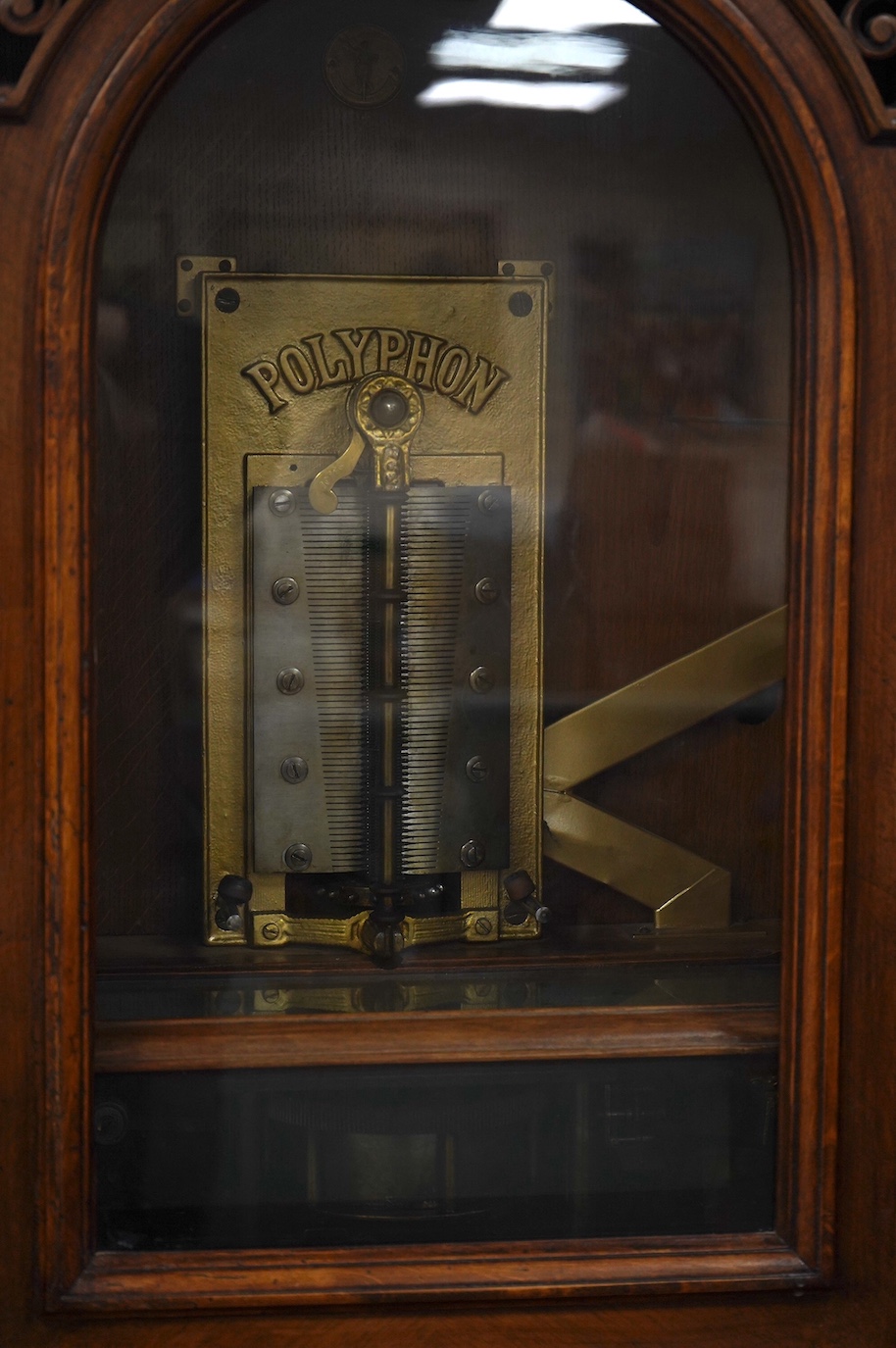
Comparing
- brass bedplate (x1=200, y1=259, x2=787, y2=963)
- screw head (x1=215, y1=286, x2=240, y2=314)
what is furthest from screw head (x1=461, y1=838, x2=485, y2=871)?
screw head (x1=215, y1=286, x2=240, y2=314)

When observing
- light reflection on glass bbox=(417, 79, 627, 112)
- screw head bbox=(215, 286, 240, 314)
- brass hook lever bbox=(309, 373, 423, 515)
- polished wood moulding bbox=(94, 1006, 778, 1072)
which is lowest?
polished wood moulding bbox=(94, 1006, 778, 1072)

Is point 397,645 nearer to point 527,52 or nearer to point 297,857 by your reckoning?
point 297,857

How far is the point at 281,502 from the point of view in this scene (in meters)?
0.92

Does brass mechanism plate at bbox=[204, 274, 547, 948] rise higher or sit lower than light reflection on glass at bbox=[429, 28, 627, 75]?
lower

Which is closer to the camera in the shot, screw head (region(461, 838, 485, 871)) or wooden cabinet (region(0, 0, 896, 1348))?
wooden cabinet (region(0, 0, 896, 1348))

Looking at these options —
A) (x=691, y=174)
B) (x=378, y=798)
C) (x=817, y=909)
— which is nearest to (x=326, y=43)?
(x=691, y=174)

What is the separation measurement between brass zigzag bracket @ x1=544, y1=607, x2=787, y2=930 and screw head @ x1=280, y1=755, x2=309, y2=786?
0.18 metres

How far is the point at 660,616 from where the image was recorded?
95cm

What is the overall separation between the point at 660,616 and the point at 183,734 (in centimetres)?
35

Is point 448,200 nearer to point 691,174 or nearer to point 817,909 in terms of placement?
point 691,174

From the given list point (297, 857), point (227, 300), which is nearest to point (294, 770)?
point (297, 857)

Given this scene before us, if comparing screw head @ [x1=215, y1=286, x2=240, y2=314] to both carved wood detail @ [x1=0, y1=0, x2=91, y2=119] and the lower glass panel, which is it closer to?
carved wood detail @ [x1=0, y1=0, x2=91, y2=119]

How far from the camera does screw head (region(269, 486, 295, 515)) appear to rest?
0.92 m

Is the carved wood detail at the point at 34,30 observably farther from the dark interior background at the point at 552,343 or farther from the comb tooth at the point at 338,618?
the comb tooth at the point at 338,618
